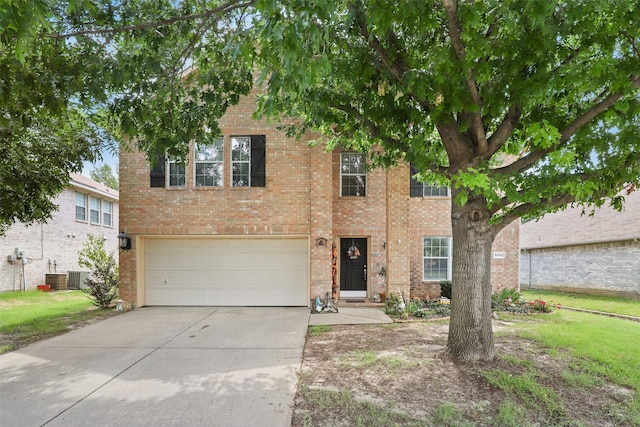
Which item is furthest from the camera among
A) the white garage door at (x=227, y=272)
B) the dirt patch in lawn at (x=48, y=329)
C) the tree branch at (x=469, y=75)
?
the white garage door at (x=227, y=272)

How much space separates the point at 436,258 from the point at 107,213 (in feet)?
59.2

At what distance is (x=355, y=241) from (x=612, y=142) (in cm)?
773

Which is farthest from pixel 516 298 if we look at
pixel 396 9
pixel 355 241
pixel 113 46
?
pixel 113 46

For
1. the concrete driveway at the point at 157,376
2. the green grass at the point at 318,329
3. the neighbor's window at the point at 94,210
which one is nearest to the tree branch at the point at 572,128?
the concrete driveway at the point at 157,376

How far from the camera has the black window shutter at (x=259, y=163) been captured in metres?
10.6

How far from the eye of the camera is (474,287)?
5.32 metres

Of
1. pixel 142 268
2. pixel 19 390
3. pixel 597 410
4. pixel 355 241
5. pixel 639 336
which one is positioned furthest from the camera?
pixel 355 241

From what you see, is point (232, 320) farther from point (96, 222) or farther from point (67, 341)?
point (96, 222)

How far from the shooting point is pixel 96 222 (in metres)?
19.7

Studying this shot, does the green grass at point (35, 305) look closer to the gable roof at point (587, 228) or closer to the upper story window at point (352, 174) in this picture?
the upper story window at point (352, 174)

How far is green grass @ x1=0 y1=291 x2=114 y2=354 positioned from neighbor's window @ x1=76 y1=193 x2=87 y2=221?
4.47 metres

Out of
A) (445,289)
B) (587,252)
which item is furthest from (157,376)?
(587,252)

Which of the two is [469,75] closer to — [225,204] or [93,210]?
[225,204]

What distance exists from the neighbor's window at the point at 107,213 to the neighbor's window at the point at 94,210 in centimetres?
44
